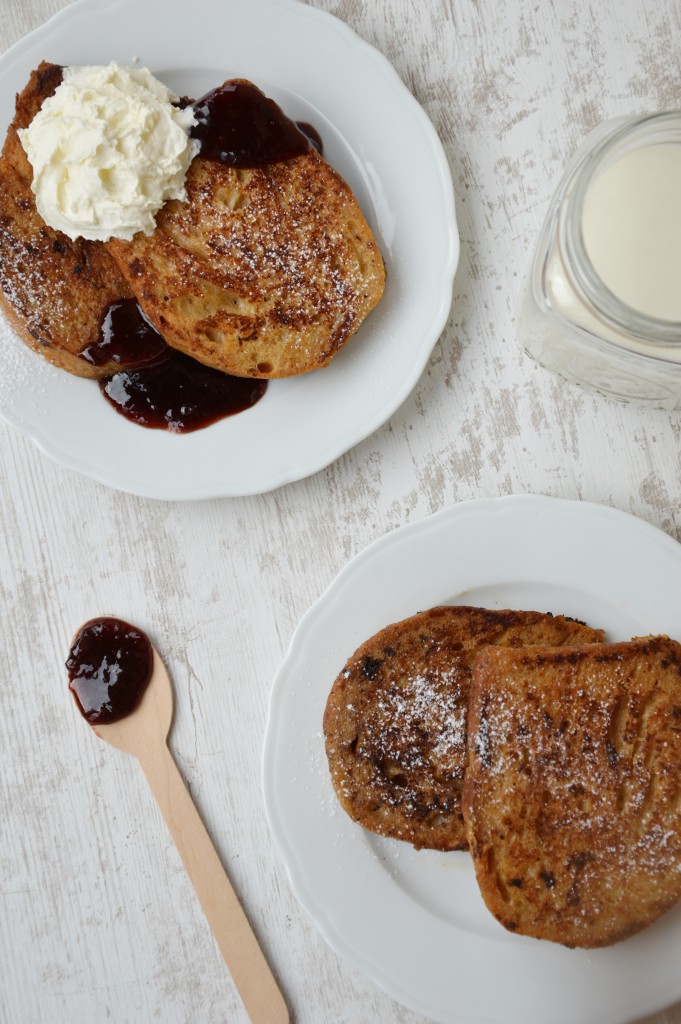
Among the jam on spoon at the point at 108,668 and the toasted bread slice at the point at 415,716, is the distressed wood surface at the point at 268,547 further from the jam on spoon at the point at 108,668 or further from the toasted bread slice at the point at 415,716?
the toasted bread slice at the point at 415,716

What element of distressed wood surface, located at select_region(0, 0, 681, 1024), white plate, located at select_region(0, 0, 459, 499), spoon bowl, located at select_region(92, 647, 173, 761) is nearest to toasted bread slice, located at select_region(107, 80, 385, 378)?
white plate, located at select_region(0, 0, 459, 499)

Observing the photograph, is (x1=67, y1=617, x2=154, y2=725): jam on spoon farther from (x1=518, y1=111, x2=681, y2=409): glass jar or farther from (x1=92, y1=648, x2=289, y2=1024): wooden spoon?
(x1=518, y1=111, x2=681, y2=409): glass jar

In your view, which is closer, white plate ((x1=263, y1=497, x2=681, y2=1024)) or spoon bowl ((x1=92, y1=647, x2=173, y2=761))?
white plate ((x1=263, y1=497, x2=681, y2=1024))

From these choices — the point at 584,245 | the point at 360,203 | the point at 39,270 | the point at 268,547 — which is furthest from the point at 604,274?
the point at 39,270

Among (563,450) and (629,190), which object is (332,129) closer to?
(629,190)

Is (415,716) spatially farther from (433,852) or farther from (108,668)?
(108,668)
